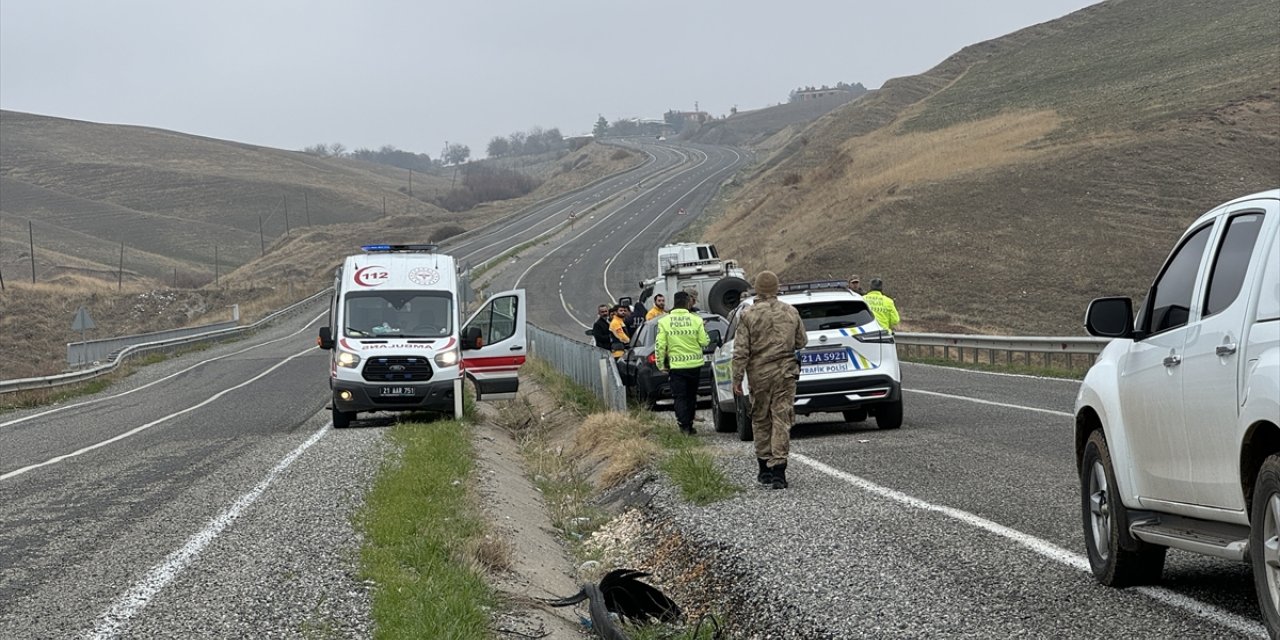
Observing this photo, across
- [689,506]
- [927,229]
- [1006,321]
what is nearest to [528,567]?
[689,506]

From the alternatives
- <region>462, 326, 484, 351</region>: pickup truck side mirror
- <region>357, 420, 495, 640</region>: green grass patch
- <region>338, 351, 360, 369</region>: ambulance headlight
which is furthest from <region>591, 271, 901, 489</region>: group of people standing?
<region>462, 326, 484, 351</region>: pickup truck side mirror

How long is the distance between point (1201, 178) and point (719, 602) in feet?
156

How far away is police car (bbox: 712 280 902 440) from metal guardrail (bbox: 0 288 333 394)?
21.1 metres

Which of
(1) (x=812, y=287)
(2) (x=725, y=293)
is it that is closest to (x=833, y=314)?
(1) (x=812, y=287)

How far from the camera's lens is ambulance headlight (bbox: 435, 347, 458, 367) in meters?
22.0

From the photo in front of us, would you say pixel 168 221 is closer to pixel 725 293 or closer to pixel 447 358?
pixel 725 293

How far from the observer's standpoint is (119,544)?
419 inches

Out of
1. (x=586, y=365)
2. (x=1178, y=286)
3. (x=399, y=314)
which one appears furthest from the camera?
(x=586, y=365)

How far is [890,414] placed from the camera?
53.8ft

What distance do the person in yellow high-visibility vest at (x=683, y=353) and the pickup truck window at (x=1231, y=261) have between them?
1037 centimetres

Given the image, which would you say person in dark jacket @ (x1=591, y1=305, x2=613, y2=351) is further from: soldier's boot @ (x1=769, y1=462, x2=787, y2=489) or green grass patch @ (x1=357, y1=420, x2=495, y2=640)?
soldier's boot @ (x1=769, y1=462, x2=787, y2=489)

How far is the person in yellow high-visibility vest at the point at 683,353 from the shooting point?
16484 millimetres

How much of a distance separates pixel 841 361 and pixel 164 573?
28.3 feet

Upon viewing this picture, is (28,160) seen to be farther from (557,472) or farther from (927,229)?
(557,472)
